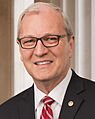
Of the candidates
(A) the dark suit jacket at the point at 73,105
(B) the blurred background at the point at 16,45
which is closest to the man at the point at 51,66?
(A) the dark suit jacket at the point at 73,105

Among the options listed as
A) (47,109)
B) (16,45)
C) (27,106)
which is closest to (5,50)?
(16,45)

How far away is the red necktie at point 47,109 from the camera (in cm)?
153

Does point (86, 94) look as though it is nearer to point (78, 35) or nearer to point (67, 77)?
point (67, 77)

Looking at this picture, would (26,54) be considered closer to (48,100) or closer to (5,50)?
(48,100)

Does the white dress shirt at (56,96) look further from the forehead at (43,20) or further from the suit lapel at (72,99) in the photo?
the forehead at (43,20)

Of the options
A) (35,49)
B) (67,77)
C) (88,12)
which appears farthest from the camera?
(88,12)

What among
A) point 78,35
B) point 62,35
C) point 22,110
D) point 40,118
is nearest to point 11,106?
point 22,110

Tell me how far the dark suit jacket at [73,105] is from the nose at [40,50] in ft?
0.70

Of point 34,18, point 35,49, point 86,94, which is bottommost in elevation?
point 86,94

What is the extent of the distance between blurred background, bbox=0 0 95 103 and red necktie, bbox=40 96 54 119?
609 millimetres

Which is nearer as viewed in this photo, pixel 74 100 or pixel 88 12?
pixel 74 100

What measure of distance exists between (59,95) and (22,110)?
0.61ft

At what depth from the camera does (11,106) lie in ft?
5.48

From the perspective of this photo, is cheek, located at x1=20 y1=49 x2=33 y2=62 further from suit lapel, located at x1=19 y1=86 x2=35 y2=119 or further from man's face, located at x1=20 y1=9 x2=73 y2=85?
suit lapel, located at x1=19 y1=86 x2=35 y2=119
